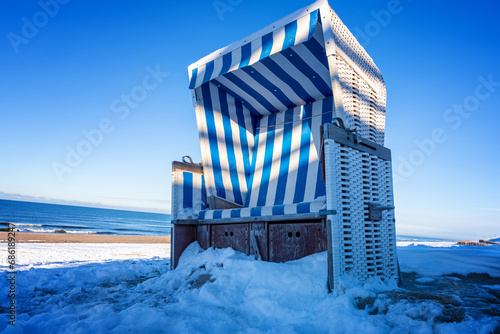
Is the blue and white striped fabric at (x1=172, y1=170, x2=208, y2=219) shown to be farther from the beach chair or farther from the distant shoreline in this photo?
the distant shoreline

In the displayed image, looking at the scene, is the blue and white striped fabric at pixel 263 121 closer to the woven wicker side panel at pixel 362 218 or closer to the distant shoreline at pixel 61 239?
the woven wicker side panel at pixel 362 218

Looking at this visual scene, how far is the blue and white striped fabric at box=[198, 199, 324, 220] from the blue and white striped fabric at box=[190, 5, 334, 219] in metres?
0.04

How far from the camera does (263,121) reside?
6648 millimetres

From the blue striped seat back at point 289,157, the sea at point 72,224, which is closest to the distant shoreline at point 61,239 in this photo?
the sea at point 72,224

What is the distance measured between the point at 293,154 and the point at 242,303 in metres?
3.40

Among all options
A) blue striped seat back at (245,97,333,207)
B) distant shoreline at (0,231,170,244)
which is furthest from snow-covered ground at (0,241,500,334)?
distant shoreline at (0,231,170,244)

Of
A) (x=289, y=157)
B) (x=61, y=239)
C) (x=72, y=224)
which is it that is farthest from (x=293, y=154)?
(x=72, y=224)

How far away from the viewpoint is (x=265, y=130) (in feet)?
21.4

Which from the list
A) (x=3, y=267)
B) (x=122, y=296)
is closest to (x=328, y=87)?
(x=122, y=296)

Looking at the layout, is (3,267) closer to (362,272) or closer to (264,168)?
(264,168)

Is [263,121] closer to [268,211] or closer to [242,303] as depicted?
[268,211]

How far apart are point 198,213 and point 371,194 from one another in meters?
2.72

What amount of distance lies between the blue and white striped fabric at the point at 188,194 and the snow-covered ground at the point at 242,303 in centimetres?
82

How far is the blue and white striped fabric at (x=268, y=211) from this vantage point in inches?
147
